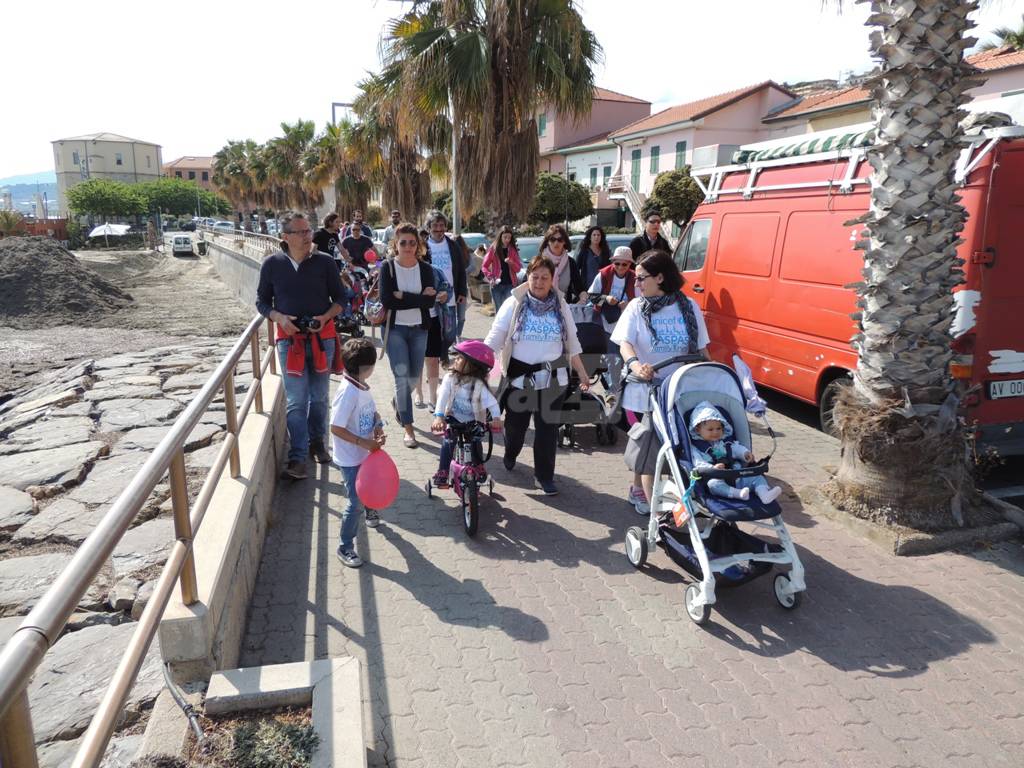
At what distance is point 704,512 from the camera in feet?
13.7

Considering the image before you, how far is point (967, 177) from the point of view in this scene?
545 centimetres

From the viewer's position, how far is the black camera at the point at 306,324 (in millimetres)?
5742

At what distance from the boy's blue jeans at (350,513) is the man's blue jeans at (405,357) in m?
2.13

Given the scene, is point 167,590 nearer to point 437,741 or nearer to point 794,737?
point 437,741

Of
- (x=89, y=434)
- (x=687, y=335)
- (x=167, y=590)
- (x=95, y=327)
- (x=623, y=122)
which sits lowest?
(x=95, y=327)

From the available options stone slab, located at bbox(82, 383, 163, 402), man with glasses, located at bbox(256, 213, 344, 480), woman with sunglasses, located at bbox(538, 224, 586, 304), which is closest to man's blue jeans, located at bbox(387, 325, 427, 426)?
man with glasses, located at bbox(256, 213, 344, 480)

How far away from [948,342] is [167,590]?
489 cm

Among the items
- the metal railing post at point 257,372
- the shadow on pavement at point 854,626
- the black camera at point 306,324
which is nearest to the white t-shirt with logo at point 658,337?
the shadow on pavement at point 854,626

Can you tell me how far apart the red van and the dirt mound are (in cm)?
2025

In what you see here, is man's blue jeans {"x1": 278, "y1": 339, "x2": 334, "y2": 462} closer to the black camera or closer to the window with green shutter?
the black camera

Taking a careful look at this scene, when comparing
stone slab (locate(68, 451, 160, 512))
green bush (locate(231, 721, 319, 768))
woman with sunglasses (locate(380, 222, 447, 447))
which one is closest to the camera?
green bush (locate(231, 721, 319, 768))

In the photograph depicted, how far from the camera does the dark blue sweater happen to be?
578 cm

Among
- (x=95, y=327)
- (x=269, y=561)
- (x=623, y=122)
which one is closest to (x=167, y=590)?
(x=269, y=561)

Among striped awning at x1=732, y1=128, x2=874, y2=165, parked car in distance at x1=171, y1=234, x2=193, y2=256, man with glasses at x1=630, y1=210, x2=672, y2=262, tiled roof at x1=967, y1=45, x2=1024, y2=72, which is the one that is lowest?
parked car in distance at x1=171, y1=234, x2=193, y2=256
